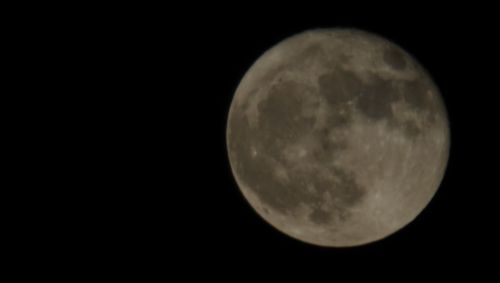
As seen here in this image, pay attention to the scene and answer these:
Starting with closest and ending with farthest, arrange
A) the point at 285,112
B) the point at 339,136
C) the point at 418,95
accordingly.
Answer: the point at 339,136 → the point at 285,112 → the point at 418,95

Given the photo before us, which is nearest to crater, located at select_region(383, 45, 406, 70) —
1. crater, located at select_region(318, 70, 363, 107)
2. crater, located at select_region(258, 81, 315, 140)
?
crater, located at select_region(318, 70, 363, 107)

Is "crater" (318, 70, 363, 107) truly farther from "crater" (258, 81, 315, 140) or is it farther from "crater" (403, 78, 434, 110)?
"crater" (403, 78, 434, 110)

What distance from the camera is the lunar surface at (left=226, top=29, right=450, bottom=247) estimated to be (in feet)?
20.0

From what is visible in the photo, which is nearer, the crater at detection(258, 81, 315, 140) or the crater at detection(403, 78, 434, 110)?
the crater at detection(258, 81, 315, 140)

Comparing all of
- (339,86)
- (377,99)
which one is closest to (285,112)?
(339,86)

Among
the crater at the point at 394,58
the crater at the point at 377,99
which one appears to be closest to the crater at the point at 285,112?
the crater at the point at 377,99

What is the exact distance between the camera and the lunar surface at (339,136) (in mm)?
6109

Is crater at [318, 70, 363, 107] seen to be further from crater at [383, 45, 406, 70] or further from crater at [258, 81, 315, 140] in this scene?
crater at [383, 45, 406, 70]

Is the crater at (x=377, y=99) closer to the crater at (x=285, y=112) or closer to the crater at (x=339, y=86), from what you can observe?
the crater at (x=339, y=86)

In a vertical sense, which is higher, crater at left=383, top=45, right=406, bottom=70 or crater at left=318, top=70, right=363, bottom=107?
crater at left=383, top=45, right=406, bottom=70

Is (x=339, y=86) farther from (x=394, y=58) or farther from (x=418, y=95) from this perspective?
(x=418, y=95)

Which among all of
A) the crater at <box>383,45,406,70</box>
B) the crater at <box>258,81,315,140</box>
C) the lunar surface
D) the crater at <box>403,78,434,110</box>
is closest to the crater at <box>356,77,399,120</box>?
the lunar surface

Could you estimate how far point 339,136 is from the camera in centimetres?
606

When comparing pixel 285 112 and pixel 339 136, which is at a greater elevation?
pixel 285 112
